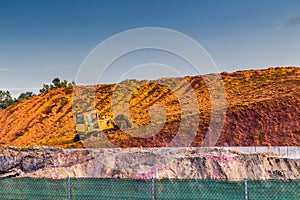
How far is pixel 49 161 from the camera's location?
59.9 feet

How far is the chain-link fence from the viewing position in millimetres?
9227

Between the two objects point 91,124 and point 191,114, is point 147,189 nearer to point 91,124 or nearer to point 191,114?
point 91,124

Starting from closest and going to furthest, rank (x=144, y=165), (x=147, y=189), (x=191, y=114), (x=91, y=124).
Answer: (x=147, y=189) < (x=144, y=165) < (x=91, y=124) < (x=191, y=114)

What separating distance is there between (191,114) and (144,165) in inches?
1296

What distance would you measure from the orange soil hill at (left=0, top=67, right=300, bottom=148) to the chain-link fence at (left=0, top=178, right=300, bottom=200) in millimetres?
33466

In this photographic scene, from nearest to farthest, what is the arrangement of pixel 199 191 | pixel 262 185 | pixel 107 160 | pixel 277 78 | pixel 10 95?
1. pixel 262 185
2. pixel 199 191
3. pixel 107 160
4. pixel 277 78
5. pixel 10 95

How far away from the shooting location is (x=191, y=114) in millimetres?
50656

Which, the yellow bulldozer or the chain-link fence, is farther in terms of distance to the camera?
the yellow bulldozer

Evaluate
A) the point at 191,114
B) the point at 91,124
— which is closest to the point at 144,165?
the point at 91,124

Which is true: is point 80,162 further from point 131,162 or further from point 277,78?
point 277,78

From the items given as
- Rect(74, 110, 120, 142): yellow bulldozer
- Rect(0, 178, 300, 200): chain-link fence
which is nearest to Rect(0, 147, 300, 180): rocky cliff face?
Rect(0, 178, 300, 200): chain-link fence

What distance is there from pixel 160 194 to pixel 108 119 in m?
32.1

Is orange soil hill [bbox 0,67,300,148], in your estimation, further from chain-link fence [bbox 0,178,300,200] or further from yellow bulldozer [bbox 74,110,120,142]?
chain-link fence [bbox 0,178,300,200]

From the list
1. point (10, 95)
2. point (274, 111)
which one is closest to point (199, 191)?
point (274, 111)
